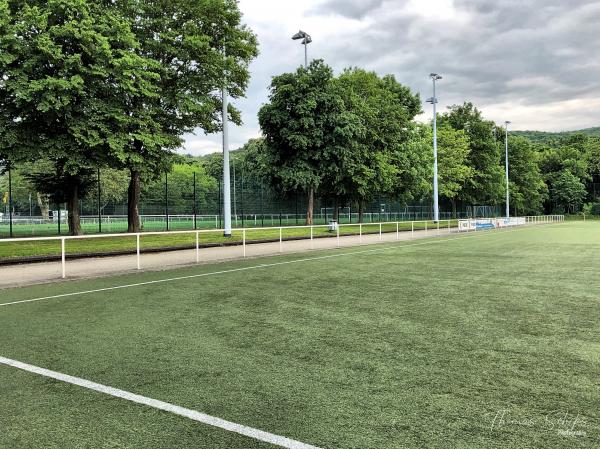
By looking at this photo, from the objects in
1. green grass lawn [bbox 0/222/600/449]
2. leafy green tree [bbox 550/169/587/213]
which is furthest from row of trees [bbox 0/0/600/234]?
leafy green tree [bbox 550/169/587/213]

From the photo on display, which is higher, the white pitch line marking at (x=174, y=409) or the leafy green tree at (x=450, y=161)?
the leafy green tree at (x=450, y=161)

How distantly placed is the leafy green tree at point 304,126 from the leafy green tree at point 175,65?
6.06 meters

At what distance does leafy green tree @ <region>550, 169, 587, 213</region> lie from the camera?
99438 mm

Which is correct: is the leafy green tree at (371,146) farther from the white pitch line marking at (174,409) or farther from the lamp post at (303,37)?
the white pitch line marking at (174,409)

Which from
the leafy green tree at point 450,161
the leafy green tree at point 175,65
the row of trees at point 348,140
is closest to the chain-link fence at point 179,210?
the row of trees at point 348,140

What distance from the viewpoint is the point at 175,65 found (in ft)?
83.8

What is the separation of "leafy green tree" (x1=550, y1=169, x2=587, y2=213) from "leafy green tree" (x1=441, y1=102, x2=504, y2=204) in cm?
4193

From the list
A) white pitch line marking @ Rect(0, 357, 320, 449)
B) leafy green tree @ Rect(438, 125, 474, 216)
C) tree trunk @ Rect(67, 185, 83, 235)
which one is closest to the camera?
white pitch line marking @ Rect(0, 357, 320, 449)

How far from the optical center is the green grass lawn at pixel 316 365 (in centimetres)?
329

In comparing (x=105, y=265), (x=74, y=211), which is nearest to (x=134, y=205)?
(x=74, y=211)

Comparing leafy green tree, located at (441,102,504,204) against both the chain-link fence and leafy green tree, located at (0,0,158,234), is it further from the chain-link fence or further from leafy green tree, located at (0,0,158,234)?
leafy green tree, located at (0,0,158,234)

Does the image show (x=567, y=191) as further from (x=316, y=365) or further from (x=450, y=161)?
(x=316, y=365)

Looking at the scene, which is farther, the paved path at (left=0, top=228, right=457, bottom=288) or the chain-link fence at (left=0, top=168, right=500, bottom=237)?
the chain-link fence at (left=0, top=168, right=500, bottom=237)

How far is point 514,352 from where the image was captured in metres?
5.09
